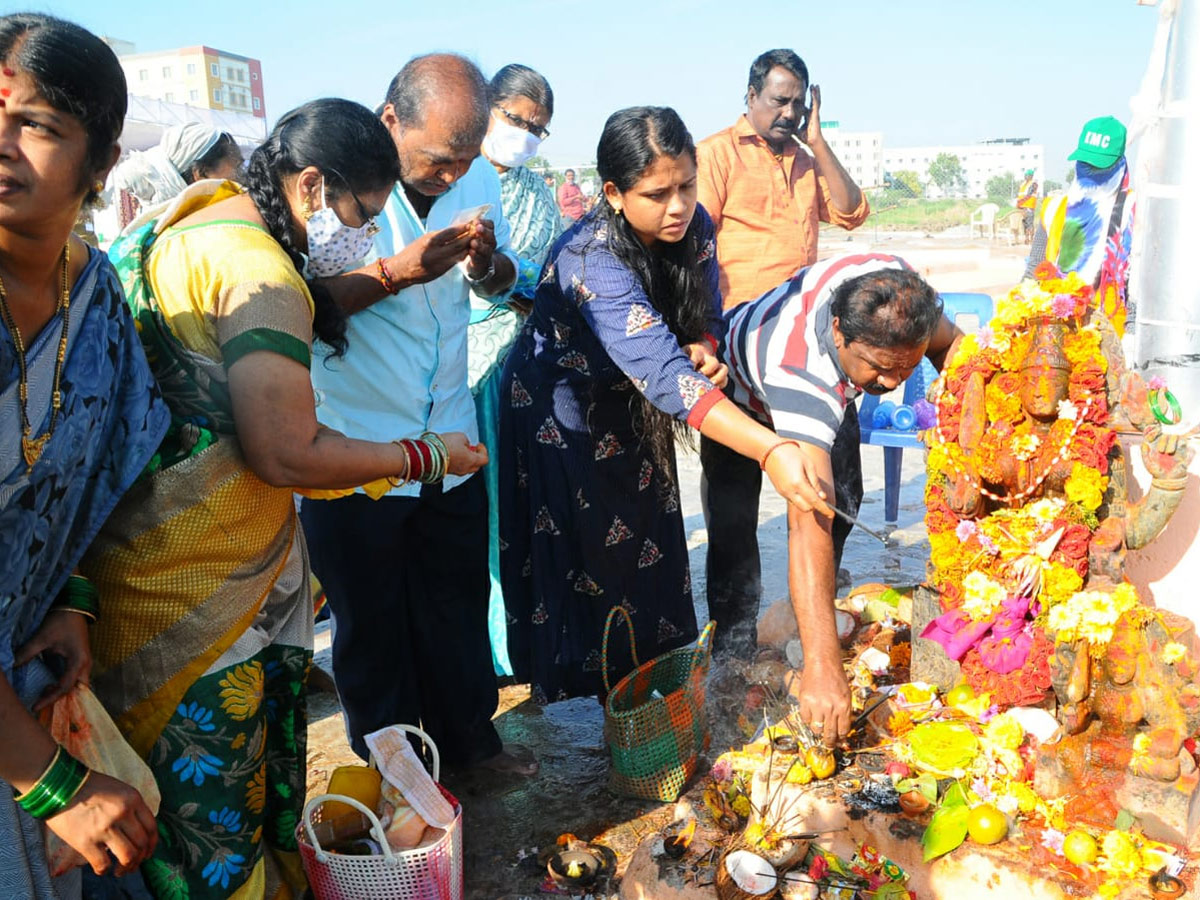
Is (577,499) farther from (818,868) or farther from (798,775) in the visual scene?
(818,868)

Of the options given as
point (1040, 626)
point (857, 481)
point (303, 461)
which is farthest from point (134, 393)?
point (857, 481)

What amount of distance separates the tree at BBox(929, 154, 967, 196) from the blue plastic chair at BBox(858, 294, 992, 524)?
7985 cm

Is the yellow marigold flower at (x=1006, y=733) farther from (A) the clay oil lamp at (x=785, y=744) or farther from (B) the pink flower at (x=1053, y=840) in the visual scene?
(A) the clay oil lamp at (x=785, y=744)

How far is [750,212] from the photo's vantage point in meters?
5.21

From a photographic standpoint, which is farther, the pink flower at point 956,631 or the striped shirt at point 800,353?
the pink flower at point 956,631

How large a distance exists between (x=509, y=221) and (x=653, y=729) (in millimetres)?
2583

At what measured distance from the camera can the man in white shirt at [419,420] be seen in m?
2.85

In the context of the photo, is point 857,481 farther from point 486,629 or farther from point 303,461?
point 303,461

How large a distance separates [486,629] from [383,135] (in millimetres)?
1741

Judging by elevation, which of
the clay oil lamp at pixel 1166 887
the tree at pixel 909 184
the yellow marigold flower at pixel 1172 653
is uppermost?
the tree at pixel 909 184

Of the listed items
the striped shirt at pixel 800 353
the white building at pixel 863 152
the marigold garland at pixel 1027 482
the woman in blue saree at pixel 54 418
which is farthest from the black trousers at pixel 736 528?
the white building at pixel 863 152

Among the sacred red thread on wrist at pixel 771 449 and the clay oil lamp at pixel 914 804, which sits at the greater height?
the sacred red thread on wrist at pixel 771 449

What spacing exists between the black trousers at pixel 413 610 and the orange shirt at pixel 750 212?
2434mm

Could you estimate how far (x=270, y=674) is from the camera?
7.77ft
